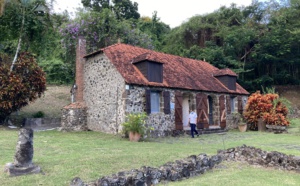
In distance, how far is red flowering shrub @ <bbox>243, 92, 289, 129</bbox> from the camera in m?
18.1

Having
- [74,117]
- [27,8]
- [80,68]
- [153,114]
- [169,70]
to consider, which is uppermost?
[27,8]

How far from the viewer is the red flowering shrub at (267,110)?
18.1 meters

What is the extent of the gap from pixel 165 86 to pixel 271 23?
20.1 metres

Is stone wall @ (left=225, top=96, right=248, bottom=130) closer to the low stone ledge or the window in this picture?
the window

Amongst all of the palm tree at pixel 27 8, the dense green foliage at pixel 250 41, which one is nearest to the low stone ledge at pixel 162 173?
the palm tree at pixel 27 8

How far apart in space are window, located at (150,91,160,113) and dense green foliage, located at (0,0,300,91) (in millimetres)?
8806

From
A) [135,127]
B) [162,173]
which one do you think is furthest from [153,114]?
[162,173]

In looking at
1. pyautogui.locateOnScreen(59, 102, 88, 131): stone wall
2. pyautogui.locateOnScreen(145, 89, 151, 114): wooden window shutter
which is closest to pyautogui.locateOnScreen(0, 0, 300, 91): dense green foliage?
pyautogui.locateOnScreen(59, 102, 88, 131): stone wall

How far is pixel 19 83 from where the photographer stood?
48.0 ft

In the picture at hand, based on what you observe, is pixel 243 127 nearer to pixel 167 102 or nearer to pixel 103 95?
pixel 167 102

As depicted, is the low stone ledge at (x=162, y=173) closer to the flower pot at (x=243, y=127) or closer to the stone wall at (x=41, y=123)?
the flower pot at (x=243, y=127)

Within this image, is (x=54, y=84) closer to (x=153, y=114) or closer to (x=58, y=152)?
(x=153, y=114)

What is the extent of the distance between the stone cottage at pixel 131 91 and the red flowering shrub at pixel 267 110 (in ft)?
7.86

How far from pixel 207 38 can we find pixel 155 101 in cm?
2016
